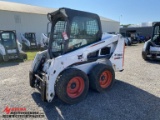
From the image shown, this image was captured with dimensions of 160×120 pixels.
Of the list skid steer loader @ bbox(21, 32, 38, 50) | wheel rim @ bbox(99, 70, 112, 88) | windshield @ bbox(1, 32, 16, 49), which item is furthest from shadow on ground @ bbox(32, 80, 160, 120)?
skid steer loader @ bbox(21, 32, 38, 50)

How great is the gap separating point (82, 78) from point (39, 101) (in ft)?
4.22

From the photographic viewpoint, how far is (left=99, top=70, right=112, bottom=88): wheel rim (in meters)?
4.88

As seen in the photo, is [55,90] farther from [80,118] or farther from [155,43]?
[155,43]

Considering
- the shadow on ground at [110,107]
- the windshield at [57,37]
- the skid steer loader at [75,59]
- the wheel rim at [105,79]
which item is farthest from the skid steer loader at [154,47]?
the windshield at [57,37]

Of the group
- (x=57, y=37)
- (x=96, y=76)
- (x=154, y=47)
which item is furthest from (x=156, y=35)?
(x=57, y=37)

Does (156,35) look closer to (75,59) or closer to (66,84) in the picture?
(75,59)

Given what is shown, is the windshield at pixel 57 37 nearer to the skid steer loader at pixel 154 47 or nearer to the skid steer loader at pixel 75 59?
the skid steer loader at pixel 75 59

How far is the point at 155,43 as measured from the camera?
969 centimetres

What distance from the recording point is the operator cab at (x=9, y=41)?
10.2 metres

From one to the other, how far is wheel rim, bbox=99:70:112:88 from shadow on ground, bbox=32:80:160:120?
250 mm

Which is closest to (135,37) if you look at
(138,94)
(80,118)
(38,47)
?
(38,47)

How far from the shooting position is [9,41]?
10469mm

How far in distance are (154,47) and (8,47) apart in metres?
8.59

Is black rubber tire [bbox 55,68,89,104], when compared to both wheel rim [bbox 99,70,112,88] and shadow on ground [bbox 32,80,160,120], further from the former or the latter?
wheel rim [bbox 99,70,112,88]
